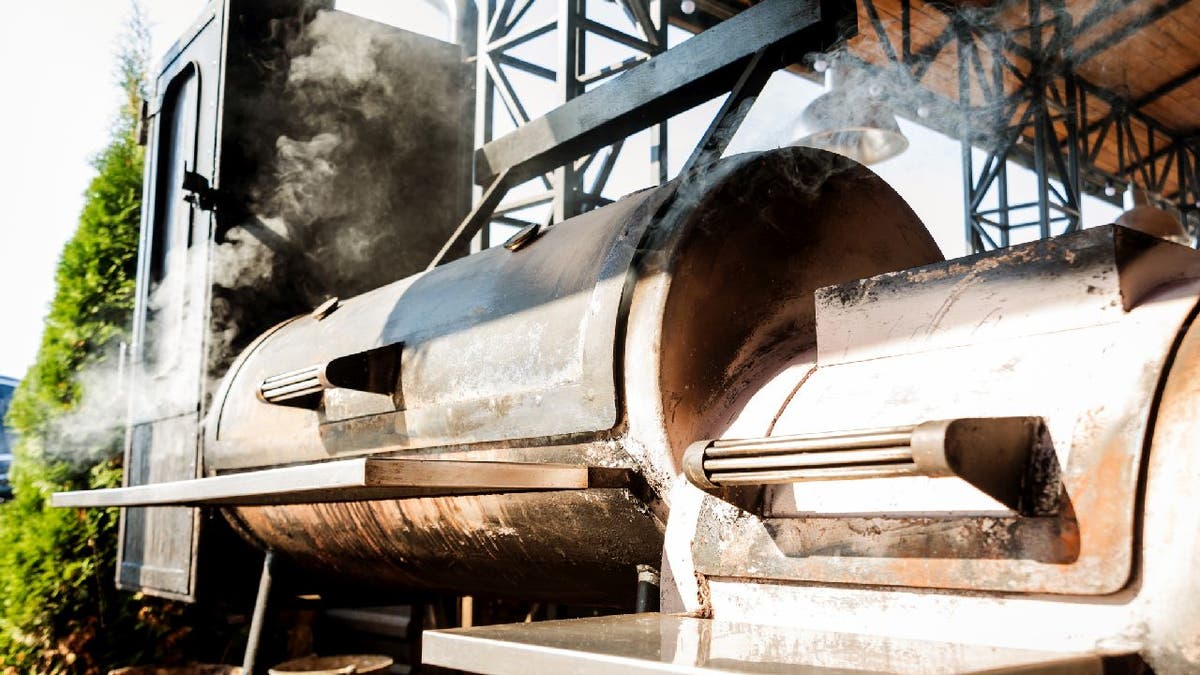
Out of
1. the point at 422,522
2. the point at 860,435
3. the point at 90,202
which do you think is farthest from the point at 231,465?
the point at 90,202

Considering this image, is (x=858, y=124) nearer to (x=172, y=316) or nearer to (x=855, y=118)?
(x=855, y=118)

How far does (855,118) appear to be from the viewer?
429 cm

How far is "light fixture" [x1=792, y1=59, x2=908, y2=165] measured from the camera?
4.15 metres

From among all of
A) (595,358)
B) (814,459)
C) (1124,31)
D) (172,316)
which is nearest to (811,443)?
(814,459)

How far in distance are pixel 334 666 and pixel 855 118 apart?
10.9 ft

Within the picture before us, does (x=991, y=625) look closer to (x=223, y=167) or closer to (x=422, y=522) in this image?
(x=422, y=522)

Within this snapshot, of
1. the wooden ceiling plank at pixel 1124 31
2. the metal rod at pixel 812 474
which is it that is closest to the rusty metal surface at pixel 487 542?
the metal rod at pixel 812 474

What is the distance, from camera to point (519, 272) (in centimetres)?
237

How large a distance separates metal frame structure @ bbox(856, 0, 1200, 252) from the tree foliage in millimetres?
5139

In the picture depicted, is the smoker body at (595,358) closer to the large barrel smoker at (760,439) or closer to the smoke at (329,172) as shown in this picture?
the large barrel smoker at (760,439)

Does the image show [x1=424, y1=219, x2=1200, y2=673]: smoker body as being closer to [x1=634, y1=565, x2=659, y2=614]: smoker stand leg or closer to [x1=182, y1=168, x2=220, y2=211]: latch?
[x1=634, y1=565, x2=659, y2=614]: smoker stand leg

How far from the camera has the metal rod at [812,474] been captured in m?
1.21

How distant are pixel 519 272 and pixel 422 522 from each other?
692 mm

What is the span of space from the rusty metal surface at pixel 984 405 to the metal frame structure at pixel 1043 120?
5.19 meters
